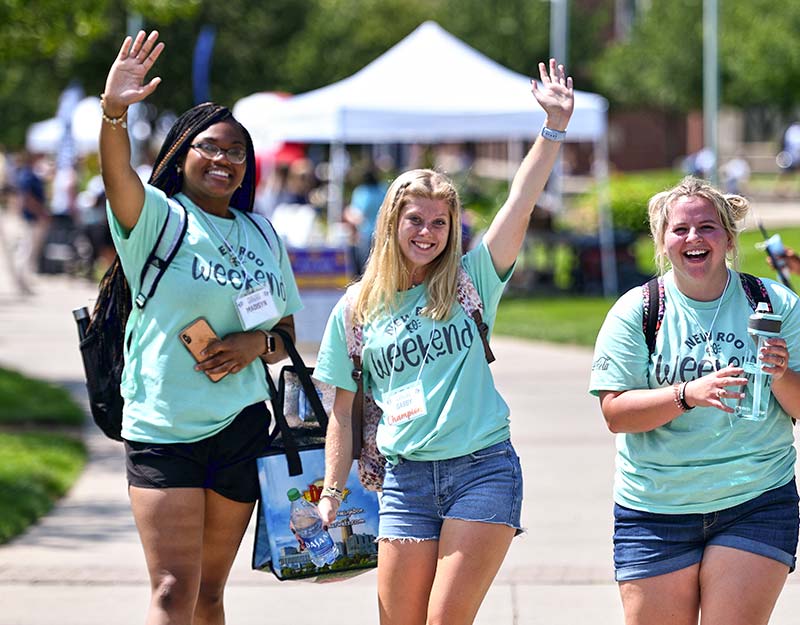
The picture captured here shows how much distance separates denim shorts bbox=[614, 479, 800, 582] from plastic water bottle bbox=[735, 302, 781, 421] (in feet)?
0.95

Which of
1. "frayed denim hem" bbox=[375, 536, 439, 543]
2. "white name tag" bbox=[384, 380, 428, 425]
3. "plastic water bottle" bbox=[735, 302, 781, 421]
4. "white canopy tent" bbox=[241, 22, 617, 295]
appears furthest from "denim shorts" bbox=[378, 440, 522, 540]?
"white canopy tent" bbox=[241, 22, 617, 295]

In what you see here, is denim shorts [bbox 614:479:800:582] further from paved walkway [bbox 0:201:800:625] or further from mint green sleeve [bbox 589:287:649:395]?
paved walkway [bbox 0:201:800:625]

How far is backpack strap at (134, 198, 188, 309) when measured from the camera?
4.31 m

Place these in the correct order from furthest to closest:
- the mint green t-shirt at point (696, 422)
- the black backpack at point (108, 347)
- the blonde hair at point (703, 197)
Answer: the black backpack at point (108, 347), the blonde hair at point (703, 197), the mint green t-shirt at point (696, 422)

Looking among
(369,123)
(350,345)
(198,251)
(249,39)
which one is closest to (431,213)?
(350,345)

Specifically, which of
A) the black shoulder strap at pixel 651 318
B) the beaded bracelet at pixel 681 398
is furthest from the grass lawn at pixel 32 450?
the beaded bracelet at pixel 681 398

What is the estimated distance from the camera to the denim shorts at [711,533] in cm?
387

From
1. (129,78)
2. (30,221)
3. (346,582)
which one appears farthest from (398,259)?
(30,221)

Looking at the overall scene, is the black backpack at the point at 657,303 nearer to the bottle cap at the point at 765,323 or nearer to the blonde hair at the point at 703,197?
the blonde hair at the point at 703,197

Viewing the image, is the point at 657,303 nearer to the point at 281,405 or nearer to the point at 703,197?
the point at 703,197

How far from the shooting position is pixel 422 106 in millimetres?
16391

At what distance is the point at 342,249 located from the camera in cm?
1436

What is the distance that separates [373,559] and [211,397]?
2.38 ft

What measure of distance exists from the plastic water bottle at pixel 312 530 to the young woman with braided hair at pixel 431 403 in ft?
0.52
